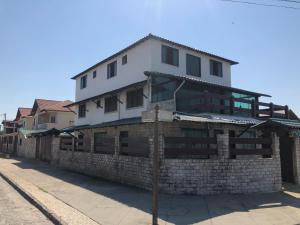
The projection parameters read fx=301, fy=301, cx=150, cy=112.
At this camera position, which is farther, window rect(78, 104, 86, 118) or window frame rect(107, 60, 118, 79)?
window rect(78, 104, 86, 118)

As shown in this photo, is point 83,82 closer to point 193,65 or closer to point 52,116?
point 193,65

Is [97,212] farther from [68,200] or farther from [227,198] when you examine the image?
[227,198]

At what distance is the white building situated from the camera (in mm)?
19531

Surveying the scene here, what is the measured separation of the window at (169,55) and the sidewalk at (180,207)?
9.82 meters

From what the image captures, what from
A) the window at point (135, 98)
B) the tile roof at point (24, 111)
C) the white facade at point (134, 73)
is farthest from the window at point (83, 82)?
the tile roof at point (24, 111)

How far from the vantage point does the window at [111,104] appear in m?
22.5

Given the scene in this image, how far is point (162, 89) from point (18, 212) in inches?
455

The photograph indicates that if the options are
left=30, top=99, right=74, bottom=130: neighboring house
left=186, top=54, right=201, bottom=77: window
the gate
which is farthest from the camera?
left=30, top=99, right=74, bottom=130: neighboring house

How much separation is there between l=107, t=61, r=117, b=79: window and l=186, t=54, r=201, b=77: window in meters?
5.61

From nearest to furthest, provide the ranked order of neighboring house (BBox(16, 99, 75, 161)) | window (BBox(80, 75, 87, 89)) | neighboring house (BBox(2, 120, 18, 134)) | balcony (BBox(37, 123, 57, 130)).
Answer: window (BBox(80, 75, 87, 89)) → neighboring house (BBox(16, 99, 75, 161)) → balcony (BBox(37, 123, 57, 130)) → neighboring house (BBox(2, 120, 18, 134))

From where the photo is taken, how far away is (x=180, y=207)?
975 centimetres

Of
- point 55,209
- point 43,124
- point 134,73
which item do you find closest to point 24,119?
point 43,124

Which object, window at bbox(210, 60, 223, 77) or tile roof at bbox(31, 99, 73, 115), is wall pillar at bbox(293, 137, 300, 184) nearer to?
window at bbox(210, 60, 223, 77)

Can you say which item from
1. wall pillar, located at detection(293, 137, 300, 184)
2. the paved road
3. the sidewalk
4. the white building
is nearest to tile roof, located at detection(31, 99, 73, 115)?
the white building
